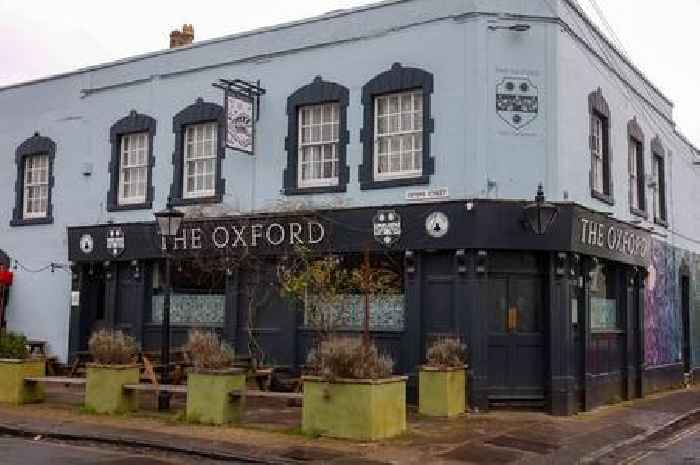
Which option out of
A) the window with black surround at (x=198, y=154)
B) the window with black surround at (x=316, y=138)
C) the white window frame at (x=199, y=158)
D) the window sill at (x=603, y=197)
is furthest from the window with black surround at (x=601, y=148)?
the white window frame at (x=199, y=158)

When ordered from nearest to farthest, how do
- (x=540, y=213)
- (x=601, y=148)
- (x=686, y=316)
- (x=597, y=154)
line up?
(x=540, y=213) < (x=597, y=154) < (x=601, y=148) < (x=686, y=316)

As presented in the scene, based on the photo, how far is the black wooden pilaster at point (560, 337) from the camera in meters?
15.1

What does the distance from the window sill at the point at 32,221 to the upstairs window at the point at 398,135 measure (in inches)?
378

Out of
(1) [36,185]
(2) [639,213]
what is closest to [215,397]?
(2) [639,213]

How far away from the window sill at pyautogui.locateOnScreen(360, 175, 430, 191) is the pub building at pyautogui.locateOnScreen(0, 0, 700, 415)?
0.05m

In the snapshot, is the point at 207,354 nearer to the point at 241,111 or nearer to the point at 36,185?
the point at 241,111

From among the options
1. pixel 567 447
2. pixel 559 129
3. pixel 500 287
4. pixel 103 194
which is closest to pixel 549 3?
pixel 559 129

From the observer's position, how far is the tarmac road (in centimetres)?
1061

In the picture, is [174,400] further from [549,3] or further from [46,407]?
[549,3]

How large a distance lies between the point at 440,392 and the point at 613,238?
5466 millimetres

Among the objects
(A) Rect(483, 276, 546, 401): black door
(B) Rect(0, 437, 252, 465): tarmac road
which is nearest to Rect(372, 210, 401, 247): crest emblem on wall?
(A) Rect(483, 276, 546, 401): black door

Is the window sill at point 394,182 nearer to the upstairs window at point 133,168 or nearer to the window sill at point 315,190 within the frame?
the window sill at point 315,190

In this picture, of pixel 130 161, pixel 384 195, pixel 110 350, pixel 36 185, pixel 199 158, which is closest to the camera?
pixel 110 350

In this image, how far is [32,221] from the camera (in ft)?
71.3
